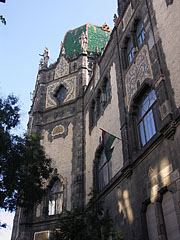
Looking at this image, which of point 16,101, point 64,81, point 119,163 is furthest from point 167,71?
point 64,81

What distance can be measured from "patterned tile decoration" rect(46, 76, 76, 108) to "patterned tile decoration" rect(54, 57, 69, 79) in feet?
2.72

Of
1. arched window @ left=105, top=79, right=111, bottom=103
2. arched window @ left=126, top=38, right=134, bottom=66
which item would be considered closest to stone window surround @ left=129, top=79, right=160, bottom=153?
arched window @ left=126, top=38, right=134, bottom=66

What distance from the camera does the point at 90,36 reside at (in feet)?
108

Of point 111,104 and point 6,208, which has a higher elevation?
point 111,104

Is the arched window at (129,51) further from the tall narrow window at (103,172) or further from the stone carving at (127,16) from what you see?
the tall narrow window at (103,172)

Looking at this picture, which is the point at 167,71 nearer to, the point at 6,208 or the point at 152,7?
the point at 152,7

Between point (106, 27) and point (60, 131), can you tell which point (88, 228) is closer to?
point (60, 131)

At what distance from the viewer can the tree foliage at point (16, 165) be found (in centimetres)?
1294

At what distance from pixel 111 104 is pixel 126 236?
23.5 feet

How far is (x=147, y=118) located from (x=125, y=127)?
5.27 ft

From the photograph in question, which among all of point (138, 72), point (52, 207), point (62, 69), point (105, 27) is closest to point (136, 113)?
point (138, 72)

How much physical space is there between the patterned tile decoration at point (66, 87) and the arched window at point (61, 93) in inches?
12.2

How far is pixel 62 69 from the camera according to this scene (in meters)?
26.4

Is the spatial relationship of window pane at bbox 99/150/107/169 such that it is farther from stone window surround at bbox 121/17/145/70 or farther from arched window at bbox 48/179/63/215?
stone window surround at bbox 121/17/145/70
